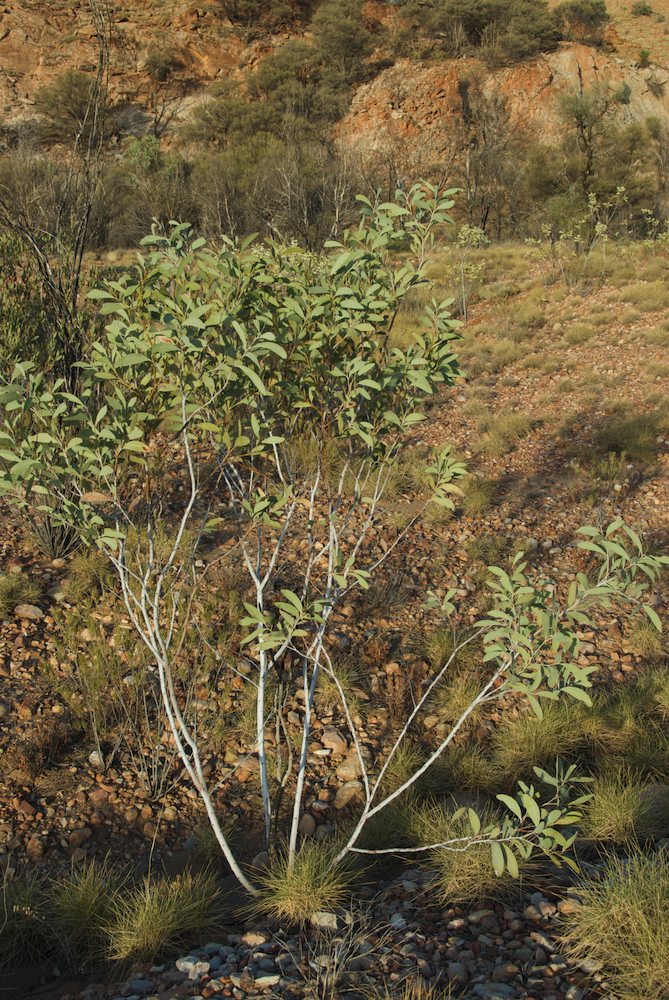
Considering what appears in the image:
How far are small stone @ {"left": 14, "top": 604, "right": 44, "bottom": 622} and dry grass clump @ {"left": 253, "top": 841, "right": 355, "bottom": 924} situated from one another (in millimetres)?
2255

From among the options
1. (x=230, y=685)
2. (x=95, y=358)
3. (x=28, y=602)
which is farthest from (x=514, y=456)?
(x=95, y=358)

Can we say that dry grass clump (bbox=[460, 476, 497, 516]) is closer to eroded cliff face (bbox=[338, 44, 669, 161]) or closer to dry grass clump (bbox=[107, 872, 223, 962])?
dry grass clump (bbox=[107, 872, 223, 962])

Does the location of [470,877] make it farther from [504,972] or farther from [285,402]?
[285,402]

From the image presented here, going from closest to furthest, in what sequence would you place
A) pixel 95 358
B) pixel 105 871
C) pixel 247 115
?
pixel 95 358, pixel 105 871, pixel 247 115

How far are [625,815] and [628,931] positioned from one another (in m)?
0.72

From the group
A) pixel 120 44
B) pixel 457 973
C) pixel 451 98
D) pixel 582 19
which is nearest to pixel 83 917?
pixel 457 973

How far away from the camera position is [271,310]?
98.9 inches

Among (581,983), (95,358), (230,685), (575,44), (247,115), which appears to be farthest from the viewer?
(575,44)

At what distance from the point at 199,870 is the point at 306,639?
152 centimetres

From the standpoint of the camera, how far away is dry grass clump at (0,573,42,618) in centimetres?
417

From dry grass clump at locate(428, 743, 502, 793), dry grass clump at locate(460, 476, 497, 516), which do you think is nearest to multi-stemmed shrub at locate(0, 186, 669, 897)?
dry grass clump at locate(428, 743, 502, 793)

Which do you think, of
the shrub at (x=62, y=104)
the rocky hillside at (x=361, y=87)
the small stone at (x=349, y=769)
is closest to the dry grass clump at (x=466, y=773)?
the small stone at (x=349, y=769)

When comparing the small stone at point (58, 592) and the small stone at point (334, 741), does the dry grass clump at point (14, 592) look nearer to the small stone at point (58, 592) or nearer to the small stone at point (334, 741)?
the small stone at point (58, 592)

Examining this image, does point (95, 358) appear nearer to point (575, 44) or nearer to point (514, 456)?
point (514, 456)
